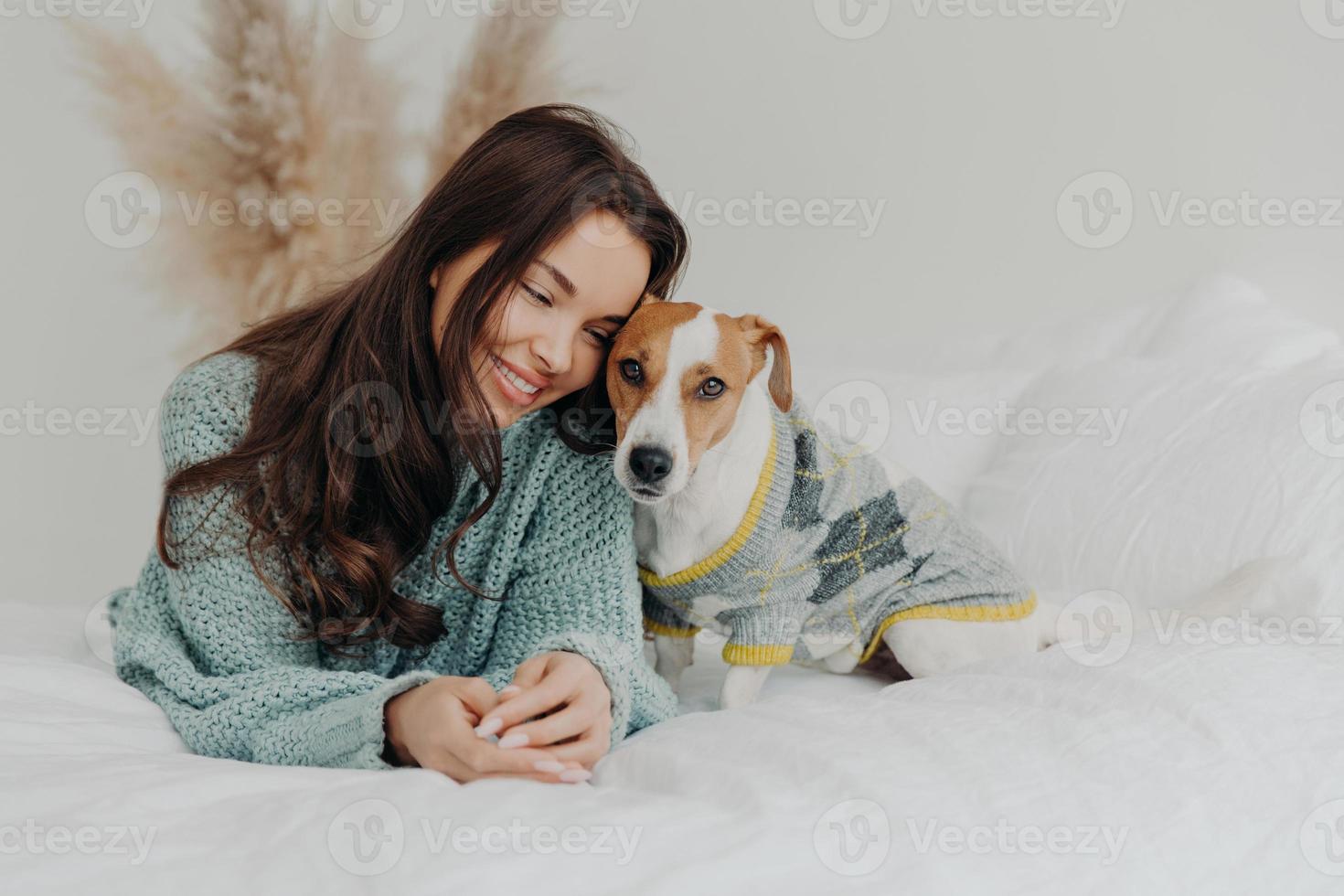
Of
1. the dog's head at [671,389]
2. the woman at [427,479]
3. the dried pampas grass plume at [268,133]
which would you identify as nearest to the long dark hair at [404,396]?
the woman at [427,479]

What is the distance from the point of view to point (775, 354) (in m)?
1.31

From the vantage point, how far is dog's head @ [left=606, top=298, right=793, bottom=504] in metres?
1.15

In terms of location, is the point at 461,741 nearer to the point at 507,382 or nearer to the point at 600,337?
the point at 507,382

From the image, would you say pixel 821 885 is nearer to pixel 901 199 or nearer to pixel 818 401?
pixel 818 401

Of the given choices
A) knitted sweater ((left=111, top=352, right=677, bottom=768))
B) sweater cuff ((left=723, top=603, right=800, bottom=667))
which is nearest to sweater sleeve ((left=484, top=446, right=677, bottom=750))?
knitted sweater ((left=111, top=352, right=677, bottom=768))

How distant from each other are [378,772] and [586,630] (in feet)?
1.02

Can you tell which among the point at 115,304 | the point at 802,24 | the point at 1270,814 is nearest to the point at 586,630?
the point at 1270,814

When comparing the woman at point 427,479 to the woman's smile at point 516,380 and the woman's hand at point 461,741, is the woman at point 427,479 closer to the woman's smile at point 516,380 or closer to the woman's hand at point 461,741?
the woman's smile at point 516,380

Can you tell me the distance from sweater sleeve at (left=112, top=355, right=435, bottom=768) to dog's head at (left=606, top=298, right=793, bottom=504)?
322 millimetres

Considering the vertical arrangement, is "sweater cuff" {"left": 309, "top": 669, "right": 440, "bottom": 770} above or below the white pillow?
below

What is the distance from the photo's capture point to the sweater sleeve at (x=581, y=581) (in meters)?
1.16

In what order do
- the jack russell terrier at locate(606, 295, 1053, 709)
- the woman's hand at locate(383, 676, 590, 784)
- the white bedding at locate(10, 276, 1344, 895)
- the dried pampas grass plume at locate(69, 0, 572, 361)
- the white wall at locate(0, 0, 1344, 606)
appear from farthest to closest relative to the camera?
the dried pampas grass plume at locate(69, 0, 572, 361) < the white wall at locate(0, 0, 1344, 606) < the jack russell terrier at locate(606, 295, 1053, 709) < the woman's hand at locate(383, 676, 590, 784) < the white bedding at locate(10, 276, 1344, 895)

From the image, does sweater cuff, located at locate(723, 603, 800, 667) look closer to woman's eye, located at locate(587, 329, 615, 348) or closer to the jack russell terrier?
the jack russell terrier

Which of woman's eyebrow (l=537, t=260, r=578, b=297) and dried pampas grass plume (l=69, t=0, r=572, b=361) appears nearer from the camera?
woman's eyebrow (l=537, t=260, r=578, b=297)
